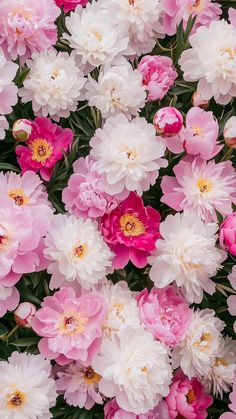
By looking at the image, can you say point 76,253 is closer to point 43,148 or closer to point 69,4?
point 43,148

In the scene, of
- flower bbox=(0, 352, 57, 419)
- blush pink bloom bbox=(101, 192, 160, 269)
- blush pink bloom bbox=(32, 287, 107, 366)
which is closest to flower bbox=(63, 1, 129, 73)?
blush pink bloom bbox=(101, 192, 160, 269)

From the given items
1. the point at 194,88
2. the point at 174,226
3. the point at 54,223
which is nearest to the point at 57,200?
the point at 54,223

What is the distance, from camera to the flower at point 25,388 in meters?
1.00

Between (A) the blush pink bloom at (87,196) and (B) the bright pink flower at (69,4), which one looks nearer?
(A) the blush pink bloom at (87,196)

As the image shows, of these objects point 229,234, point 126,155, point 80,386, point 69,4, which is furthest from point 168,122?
point 80,386

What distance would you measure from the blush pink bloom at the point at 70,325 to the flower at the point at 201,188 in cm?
20

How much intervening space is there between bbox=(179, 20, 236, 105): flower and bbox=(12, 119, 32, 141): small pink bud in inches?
10.9

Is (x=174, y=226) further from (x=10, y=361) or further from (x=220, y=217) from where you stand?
Answer: (x=10, y=361)

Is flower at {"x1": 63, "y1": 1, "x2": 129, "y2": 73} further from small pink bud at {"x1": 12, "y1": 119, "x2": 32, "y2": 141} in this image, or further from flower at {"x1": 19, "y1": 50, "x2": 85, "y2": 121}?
small pink bud at {"x1": 12, "y1": 119, "x2": 32, "y2": 141}

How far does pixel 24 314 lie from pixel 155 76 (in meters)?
0.44

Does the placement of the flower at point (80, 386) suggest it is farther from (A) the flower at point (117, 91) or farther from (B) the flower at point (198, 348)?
(A) the flower at point (117, 91)

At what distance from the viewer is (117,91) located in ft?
3.67

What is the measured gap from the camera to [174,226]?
1.08 meters

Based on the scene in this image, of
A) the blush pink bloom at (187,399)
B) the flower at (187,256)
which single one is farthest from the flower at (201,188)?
the blush pink bloom at (187,399)
